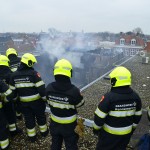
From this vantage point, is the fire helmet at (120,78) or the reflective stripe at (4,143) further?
the reflective stripe at (4,143)

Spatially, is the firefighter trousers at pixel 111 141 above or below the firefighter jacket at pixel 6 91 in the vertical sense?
below

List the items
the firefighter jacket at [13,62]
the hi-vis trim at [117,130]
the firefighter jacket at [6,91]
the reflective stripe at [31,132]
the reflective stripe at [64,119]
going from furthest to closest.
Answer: the firefighter jacket at [13,62] < the reflective stripe at [31,132] < the firefighter jacket at [6,91] < the reflective stripe at [64,119] < the hi-vis trim at [117,130]

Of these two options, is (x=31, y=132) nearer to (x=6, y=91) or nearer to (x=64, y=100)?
(x=6, y=91)

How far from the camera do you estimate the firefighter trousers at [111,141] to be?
145 inches

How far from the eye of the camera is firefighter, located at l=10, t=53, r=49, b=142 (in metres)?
4.79

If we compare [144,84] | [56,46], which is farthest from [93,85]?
[56,46]

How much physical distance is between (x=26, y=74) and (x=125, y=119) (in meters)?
2.39

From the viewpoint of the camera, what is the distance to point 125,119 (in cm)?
359

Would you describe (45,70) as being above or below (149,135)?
below

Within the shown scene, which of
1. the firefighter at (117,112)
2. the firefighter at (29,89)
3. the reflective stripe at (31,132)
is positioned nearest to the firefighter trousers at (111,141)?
the firefighter at (117,112)

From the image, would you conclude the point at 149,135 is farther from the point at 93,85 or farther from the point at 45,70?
the point at 45,70

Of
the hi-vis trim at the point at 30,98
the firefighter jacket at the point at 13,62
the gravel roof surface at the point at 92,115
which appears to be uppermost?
the firefighter jacket at the point at 13,62

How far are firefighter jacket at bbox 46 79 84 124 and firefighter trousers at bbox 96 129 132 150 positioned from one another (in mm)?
664

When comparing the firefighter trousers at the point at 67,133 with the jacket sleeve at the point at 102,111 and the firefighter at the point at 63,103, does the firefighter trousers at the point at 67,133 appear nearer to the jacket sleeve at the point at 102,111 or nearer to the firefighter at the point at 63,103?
the firefighter at the point at 63,103
